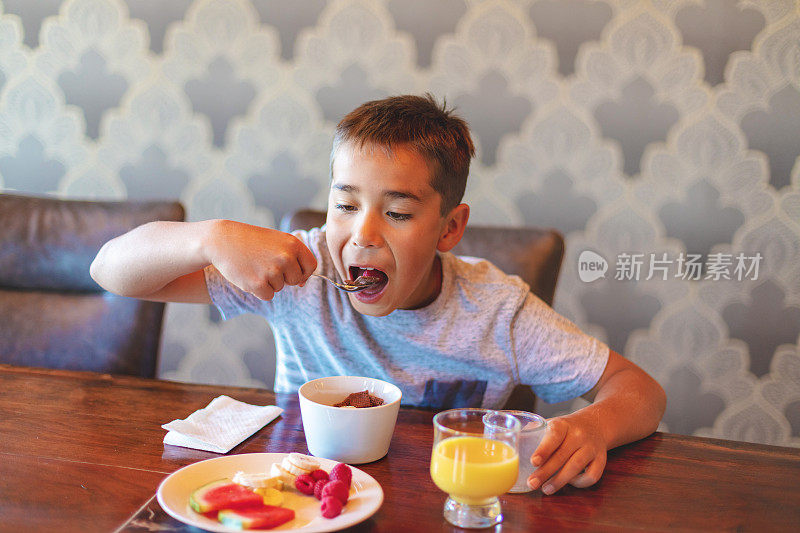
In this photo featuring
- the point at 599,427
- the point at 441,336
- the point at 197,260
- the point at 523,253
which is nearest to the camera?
the point at 599,427

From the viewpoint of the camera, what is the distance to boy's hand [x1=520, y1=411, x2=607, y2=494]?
82cm

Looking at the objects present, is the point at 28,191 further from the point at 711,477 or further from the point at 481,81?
the point at 711,477

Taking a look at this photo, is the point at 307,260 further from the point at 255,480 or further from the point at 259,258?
the point at 255,480

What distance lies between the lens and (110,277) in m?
1.24

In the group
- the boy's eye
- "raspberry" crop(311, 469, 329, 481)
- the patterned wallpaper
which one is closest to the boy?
the boy's eye

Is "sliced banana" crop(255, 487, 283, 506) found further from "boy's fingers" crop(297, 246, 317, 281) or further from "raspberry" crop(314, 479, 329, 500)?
"boy's fingers" crop(297, 246, 317, 281)

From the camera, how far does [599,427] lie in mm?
958

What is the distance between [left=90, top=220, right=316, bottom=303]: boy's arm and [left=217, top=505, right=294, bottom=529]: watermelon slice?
39cm

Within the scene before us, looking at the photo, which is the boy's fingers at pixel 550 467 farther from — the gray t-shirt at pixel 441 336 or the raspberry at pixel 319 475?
the gray t-shirt at pixel 441 336

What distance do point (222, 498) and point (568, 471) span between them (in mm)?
411

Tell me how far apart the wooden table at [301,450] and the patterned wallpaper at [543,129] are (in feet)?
3.87

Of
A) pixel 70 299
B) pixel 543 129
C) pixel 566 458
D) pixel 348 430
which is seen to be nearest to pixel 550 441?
pixel 566 458

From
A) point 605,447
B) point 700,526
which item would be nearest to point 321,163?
point 605,447

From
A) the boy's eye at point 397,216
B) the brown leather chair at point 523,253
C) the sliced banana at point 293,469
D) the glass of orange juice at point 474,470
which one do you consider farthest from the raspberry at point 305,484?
the brown leather chair at point 523,253
